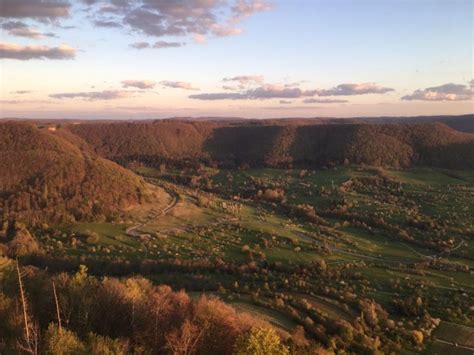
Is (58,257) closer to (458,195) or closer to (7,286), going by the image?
(7,286)

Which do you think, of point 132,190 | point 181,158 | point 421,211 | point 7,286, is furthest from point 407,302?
point 181,158

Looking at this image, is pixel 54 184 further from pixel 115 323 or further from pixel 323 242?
pixel 115 323

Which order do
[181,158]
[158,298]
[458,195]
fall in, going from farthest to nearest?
[181,158]
[458,195]
[158,298]

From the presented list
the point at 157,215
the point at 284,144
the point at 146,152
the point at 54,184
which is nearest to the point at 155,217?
the point at 157,215

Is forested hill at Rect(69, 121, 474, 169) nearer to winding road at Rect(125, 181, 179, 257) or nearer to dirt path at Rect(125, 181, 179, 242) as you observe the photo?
dirt path at Rect(125, 181, 179, 242)

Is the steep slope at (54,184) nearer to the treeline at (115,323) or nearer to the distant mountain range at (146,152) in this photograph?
the distant mountain range at (146,152)

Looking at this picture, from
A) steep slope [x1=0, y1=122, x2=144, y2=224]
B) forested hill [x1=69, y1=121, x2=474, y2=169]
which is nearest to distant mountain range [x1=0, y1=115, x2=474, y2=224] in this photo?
steep slope [x1=0, y1=122, x2=144, y2=224]
